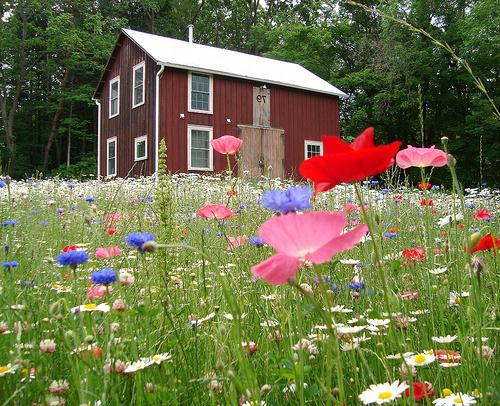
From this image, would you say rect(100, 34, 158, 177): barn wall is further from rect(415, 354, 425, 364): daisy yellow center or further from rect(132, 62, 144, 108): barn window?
rect(415, 354, 425, 364): daisy yellow center

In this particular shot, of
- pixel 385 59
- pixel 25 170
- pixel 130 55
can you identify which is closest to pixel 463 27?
pixel 385 59

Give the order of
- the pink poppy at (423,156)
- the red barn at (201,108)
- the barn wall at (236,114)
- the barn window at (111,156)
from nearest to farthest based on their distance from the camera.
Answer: the pink poppy at (423,156) → the barn wall at (236,114) → the red barn at (201,108) → the barn window at (111,156)

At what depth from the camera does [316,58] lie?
26.3 meters

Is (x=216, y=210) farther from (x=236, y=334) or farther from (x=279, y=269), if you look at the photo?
(x=279, y=269)

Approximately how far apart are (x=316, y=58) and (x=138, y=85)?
11.0 m

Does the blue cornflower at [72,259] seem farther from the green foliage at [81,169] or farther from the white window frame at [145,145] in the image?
the green foliage at [81,169]

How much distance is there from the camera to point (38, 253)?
2.32 m

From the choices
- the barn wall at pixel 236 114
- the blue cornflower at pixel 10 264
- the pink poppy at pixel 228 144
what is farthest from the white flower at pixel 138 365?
the barn wall at pixel 236 114

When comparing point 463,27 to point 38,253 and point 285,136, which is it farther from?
point 38,253

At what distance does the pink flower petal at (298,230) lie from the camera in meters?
0.65

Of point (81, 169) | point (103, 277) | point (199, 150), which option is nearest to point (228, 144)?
point (103, 277)

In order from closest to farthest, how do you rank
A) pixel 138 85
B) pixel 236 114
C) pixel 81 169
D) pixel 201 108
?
pixel 201 108 < pixel 236 114 < pixel 138 85 < pixel 81 169

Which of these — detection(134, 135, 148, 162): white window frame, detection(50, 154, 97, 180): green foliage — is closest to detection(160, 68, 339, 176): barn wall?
detection(134, 135, 148, 162): white window frame

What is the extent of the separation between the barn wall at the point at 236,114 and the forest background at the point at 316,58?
4369mm
